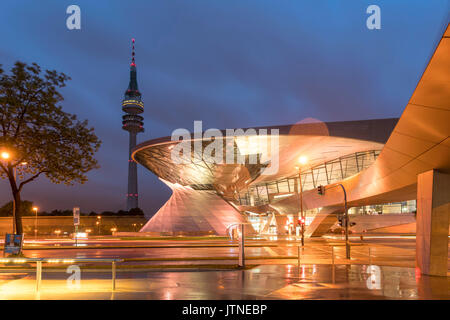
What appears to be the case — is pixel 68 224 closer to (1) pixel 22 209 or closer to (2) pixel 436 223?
(1) pixel 22 209

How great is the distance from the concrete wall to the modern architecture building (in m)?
27.8

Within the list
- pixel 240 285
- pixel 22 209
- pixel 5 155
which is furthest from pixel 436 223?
pixel 22 209

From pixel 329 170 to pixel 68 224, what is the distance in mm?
55805

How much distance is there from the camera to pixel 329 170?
64875 mm

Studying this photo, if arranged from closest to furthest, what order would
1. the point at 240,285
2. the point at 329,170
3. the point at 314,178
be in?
1. the point at 240,285
2. the point at 329,170
3. the point at 314,178

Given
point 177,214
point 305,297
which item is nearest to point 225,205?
point 177,214

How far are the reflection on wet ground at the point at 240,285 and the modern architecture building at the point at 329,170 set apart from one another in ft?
10.7

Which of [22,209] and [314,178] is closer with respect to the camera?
[314,178]

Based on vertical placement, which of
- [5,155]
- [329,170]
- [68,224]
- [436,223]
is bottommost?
[68,224]

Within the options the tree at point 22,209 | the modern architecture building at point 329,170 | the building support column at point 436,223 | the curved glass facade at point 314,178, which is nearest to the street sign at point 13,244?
the modern architecture building at point 329,170

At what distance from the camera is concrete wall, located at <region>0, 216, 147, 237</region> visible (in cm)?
8071

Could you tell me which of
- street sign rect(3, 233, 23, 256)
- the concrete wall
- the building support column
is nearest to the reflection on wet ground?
the building support column

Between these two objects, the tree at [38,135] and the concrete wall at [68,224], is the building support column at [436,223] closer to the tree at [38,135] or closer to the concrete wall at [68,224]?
the tree at [38,135]
